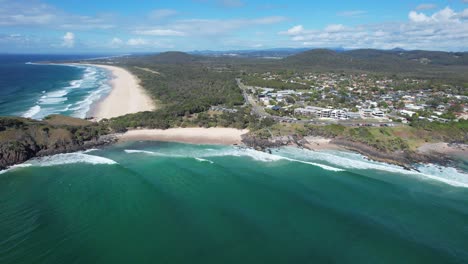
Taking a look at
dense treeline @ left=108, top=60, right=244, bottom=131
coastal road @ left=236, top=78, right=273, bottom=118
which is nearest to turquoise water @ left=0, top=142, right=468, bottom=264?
dense treeline @ left=108, top=60, right=244, bottom=131

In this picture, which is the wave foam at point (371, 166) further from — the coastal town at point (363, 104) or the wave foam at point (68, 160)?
the wave foam at point (68, 160)

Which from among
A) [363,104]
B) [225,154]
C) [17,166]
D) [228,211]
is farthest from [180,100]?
[228,211]

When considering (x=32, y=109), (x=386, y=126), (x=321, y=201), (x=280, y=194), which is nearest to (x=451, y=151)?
(x=386, y=126)

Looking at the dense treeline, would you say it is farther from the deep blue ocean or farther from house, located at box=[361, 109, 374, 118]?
house, located at box=[361, 109, 374, 118]

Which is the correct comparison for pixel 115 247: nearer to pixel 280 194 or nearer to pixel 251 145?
pixel 280 194

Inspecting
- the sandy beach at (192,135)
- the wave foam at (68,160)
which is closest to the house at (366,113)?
the sandy beach at (192,135)

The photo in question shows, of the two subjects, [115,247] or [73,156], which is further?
[73,156]
